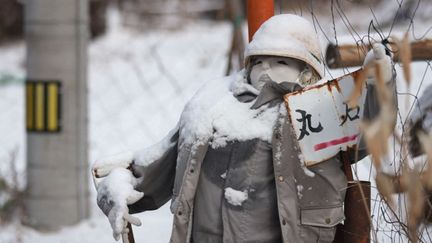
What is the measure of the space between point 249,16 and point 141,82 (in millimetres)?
8625

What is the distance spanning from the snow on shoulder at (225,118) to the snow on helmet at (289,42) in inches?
6.6

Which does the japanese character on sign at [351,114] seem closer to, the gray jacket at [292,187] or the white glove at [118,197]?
the gray jacket at [292,187]

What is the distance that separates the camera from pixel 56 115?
704 cm

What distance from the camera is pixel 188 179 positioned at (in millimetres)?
3344

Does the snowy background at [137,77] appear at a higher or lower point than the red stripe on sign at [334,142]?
lower

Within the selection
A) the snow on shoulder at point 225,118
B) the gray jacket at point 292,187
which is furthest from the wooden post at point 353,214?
the snow on shoulder at point 225,118

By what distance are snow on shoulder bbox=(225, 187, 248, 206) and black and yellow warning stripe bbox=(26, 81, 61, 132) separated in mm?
4015

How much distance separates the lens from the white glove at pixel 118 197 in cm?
341

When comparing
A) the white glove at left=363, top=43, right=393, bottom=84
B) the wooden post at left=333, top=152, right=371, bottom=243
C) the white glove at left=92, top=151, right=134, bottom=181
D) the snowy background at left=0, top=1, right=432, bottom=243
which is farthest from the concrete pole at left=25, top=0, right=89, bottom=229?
the white glove at left=363, top=43, right=393, bottom=84

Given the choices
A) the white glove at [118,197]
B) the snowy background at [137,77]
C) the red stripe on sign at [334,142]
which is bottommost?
the snowy background at [137,77]

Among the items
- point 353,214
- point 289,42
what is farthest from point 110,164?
point 353,214

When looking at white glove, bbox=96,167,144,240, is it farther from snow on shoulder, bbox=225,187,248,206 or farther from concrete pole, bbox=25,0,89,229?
concrete pole, bbox=25,0,89,229

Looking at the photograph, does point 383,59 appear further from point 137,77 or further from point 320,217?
point 137,77

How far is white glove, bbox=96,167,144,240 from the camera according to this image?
3412mm
